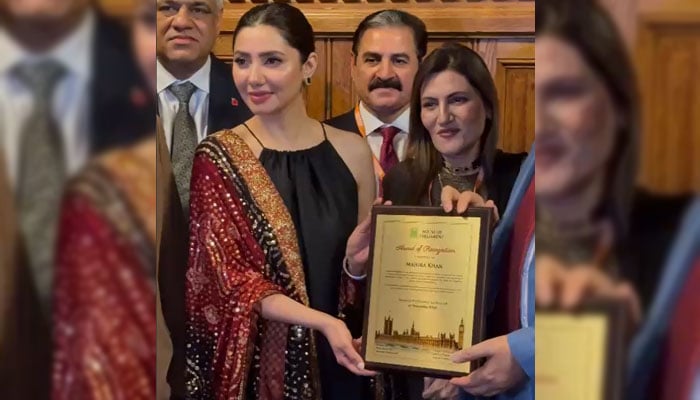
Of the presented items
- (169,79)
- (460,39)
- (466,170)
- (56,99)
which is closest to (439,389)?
(466,170)

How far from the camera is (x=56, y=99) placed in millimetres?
1365

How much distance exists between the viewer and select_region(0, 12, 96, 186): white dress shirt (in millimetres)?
1360

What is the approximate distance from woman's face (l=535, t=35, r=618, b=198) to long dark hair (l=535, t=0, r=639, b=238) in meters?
0.01

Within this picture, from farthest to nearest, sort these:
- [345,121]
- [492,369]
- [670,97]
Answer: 1. [345,121]
2. [492,369]
3. [670,97]

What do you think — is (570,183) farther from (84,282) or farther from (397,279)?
(84,282)

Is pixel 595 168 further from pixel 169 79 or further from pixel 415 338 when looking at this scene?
pixel 169 79

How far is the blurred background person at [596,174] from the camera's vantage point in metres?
1.12

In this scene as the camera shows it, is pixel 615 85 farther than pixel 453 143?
No

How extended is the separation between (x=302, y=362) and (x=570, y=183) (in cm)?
53

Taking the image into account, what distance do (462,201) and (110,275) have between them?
62 cm

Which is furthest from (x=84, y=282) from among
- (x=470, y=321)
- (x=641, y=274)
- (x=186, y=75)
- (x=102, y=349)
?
(x=641, y=274)

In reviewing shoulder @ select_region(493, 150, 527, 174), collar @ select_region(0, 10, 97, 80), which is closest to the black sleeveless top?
shoulder @ select_region(493, 150, 527, 174)

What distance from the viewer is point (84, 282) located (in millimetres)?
1393

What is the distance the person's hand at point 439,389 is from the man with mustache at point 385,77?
1.12ft
